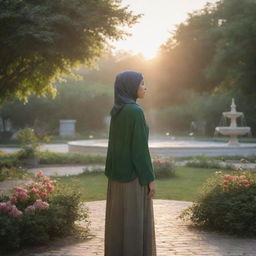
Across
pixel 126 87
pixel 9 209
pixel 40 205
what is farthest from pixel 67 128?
pixel 126 87

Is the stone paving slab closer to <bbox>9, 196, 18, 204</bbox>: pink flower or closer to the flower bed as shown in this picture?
the flower bed

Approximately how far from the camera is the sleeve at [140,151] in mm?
4953

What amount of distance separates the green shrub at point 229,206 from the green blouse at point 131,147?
8.24ft

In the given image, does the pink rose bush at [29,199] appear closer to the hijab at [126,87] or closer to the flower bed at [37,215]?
the flower bed at [37,215]

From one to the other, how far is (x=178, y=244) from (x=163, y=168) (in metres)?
7.91

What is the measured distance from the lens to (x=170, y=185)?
12922 millimetres

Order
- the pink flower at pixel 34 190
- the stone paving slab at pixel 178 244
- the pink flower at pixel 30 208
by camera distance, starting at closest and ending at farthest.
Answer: the stone paving slab at pixel 178 244
the pink flower at pixel 30 208
the pink flower at pixel 34 190

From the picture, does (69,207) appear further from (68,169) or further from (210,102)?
(210,102)

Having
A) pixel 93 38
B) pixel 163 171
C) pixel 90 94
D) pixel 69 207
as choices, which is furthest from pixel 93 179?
pixel 90 94

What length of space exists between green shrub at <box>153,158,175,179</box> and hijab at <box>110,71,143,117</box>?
9402 mm

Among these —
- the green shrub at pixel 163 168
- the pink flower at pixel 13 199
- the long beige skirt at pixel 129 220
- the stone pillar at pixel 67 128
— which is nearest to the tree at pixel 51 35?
the green shrub at pixel 163 168

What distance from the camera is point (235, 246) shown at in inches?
256

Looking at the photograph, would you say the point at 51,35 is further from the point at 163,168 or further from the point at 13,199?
the point at 13,199

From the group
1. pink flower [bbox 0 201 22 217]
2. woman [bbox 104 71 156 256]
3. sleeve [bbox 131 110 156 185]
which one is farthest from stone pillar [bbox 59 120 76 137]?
sleeve [bbox 131 110 156 185]
